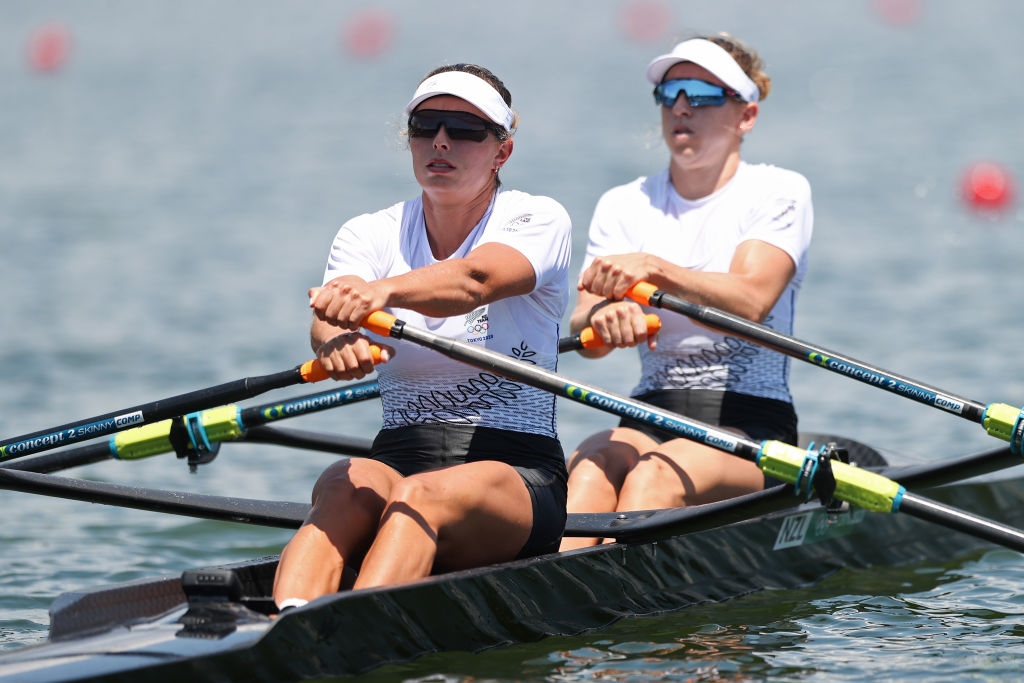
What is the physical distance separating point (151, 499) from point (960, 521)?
2.65 m

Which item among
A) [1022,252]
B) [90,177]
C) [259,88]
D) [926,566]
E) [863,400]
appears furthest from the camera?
[259,88]

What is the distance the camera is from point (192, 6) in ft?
140

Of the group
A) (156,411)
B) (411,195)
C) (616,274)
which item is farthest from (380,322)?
(411,195)

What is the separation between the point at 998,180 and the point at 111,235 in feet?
41.2

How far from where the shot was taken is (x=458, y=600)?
406 centimetres

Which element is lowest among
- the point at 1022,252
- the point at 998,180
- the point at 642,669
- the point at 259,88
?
the point at 642,669

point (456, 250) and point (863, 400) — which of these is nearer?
point (456, 250)

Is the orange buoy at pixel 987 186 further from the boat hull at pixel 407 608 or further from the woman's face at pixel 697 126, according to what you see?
the boat hull at pixel 407 608

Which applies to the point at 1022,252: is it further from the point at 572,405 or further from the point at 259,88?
the point at 259,88

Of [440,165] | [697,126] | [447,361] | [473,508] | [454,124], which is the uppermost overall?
[697,126]

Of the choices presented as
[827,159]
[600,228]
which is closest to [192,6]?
[827,159]

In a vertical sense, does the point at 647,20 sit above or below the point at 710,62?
above

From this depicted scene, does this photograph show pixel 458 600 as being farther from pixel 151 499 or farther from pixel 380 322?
pixel 151 499

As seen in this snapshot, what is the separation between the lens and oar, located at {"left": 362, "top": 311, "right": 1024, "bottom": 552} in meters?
4.17
